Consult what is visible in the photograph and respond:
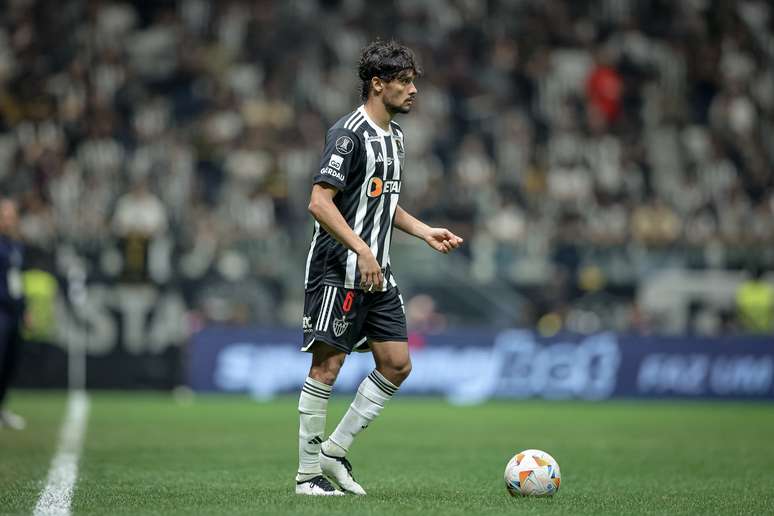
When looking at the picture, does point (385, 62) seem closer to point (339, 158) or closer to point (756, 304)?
point (339, 158)

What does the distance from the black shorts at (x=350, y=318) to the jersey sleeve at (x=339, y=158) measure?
0.57m

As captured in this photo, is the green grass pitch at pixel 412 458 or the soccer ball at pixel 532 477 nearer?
the green grass pitch at pixel 412 458

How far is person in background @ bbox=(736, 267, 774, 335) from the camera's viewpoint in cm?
1944

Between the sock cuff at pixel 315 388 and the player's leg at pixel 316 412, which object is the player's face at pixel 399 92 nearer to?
the player's leg at pixel 316 412

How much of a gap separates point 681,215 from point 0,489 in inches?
635

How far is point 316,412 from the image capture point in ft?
22.4

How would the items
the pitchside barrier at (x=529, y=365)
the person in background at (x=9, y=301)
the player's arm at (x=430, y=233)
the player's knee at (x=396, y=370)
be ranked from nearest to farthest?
the player's knee at (x=396, y=370)
the player's arm at (x=430, y=233)
the person in background at (x=9, y=301)
the pitchside barrier at (x=529, y=365)

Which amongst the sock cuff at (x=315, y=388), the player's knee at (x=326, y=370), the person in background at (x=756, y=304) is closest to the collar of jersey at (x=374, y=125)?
the player's knee at (x=326, y=370)

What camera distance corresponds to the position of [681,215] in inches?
848

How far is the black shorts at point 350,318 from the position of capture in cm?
670

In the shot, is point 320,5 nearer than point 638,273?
No

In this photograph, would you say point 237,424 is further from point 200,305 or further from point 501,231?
point 501,231

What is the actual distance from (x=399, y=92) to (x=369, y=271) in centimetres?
101

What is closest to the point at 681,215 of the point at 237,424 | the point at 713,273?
the point at 713,273
